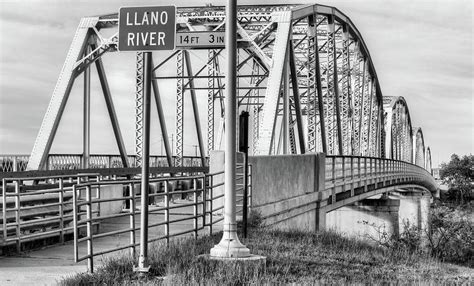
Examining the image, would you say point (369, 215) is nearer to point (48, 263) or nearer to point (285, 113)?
point (285, 113)

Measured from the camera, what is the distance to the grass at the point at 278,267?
367 inches

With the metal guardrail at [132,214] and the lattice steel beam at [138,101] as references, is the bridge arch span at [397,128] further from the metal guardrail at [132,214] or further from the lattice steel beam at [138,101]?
the metal guardrail at [132,214]

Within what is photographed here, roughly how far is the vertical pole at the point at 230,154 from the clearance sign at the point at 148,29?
1.92 meters

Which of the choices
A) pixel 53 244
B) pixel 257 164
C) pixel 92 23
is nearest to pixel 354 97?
pixel 92 23

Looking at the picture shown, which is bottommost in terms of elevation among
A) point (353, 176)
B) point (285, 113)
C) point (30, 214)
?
point (353, 176)

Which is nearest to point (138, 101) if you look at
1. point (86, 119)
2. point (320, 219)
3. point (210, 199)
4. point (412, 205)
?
point (86, 119)

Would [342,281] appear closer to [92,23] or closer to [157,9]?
[157,9]

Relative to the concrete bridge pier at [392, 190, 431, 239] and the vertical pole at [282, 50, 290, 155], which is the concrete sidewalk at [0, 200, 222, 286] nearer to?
the vertical pole at [282, 50, 290, 155]

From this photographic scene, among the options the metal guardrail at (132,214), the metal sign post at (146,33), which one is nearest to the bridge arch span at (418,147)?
the metal guardrail at (132,214)

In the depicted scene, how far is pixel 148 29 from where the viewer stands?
9.23 m

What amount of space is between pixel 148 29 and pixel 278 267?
3612 millimetres

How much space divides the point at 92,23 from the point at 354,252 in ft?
55.1

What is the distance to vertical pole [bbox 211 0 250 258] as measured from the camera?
35.7 ft

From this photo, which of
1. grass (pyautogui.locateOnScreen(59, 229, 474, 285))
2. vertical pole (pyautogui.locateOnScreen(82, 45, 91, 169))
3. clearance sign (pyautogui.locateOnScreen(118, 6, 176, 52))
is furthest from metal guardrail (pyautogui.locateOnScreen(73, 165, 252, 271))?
vertical pole (pyautogui.locateOnScreen(82, 45, 91, 169))
